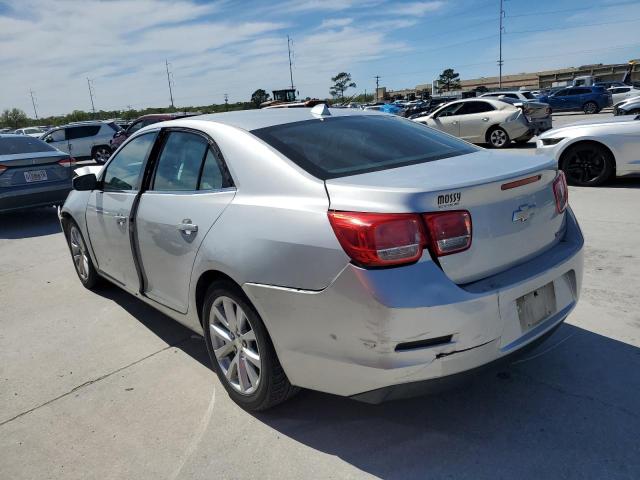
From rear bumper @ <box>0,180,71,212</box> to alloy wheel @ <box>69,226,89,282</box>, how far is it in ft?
13.5

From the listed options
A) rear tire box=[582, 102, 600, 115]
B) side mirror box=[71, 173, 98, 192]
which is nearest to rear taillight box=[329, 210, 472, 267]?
side mirror box=[71, 173, 98, 192]

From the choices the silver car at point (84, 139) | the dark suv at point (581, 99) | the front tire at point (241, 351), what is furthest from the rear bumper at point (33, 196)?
the dark suv at point (581, 99)

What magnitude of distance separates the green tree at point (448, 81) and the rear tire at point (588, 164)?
89012 millimetres

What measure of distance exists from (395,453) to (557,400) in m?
0.97

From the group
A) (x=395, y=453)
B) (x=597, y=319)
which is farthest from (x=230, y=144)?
(x=597, y=319)

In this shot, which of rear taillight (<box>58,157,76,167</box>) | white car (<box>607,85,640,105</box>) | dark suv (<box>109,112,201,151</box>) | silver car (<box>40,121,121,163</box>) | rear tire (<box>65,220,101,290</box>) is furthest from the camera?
white car (<box>607,85,640,105</box>)

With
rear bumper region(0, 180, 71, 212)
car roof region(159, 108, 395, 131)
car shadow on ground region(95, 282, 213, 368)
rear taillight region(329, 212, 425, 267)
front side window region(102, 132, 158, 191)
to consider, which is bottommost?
car shadow on ground region(95, 282, 213, 368)

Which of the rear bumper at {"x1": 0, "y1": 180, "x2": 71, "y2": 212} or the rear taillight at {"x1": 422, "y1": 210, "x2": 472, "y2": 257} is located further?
the rear bumper at {"x1": 0, "y1": 180, "x2": 71, "y2": 212}

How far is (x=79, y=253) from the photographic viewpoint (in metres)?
5.20

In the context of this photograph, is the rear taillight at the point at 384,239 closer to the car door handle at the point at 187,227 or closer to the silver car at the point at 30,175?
the car door handle at the point at 187,227

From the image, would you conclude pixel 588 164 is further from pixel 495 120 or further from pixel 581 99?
pixel 581 99

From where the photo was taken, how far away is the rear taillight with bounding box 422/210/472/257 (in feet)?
7.16

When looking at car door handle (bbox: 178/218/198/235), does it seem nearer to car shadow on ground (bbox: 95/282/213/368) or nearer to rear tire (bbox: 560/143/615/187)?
car shadow on ground (bbox: 95/282/213/368)

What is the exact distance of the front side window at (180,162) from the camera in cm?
318
